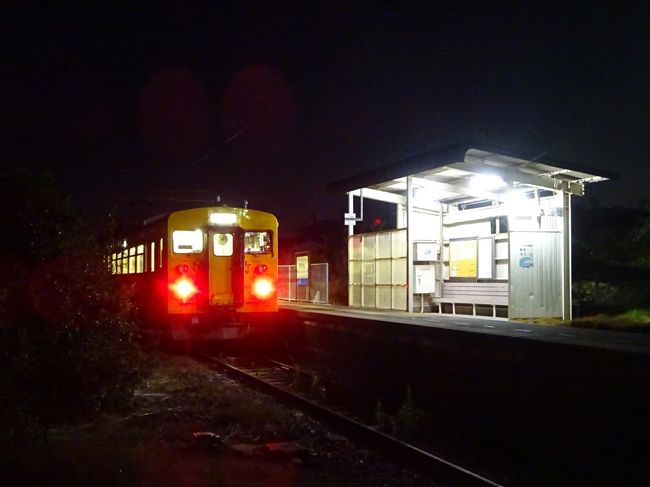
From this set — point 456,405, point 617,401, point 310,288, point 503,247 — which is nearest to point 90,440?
point 456,405

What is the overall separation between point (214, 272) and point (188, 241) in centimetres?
90

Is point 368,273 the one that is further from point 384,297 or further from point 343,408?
point 343,408

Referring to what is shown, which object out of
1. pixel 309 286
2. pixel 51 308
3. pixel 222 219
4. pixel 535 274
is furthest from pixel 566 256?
pixel 309 286

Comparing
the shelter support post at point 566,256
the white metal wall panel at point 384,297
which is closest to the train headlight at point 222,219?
the white metal wall panel at point 384,297

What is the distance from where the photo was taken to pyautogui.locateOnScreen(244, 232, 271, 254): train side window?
16.7 m

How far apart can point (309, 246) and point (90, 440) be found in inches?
962

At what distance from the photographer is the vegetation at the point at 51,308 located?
29.0ft

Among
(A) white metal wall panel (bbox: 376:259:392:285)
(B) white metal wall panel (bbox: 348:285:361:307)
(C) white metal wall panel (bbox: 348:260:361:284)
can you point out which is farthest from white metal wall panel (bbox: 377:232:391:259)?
(B) white metal wall panel (bbox: 348:285:361:307)

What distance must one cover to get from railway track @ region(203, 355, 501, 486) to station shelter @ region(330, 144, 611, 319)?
17.7ft

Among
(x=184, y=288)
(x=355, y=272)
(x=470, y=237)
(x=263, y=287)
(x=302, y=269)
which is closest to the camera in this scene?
(x=184, y=288)

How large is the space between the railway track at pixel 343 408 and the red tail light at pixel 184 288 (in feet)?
5.29

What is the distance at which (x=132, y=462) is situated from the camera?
736 cm

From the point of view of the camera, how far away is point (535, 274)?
16859 mm

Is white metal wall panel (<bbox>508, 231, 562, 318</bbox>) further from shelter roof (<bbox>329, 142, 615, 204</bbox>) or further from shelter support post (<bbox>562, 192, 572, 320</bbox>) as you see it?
shelter roof (<bbox>329, 142, 615, 204</bbox>)
